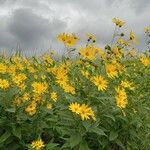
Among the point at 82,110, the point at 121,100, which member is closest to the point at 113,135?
the point at 121,100

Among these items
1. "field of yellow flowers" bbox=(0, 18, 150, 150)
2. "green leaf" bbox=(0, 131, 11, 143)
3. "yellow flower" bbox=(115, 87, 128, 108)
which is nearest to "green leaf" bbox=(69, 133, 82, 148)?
"field of yellow flowers" bbox=(0, 18, 150, 150)

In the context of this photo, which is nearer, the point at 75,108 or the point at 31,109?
the point at 75,108

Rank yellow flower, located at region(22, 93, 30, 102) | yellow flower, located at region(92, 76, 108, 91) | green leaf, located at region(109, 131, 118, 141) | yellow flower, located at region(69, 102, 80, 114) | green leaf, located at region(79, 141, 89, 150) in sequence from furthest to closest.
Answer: yellow flower, located at region(22, 93, 30, 102), green leaf, located at region(109, 131, 118, 141), yellow flower, located at region(92, 76, 108, 91), green leaf, located at region(79, 141, 89, 150), yellow flower, located at region(69, 102, 80, 114)

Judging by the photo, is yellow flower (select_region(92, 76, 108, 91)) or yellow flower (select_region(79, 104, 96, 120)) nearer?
yellow flower (select_region(79, 104, 96, 120))

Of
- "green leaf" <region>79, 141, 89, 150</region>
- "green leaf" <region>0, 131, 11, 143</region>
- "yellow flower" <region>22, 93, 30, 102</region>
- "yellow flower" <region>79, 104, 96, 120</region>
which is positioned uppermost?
"yellow flower" <region>22, 93, 30, 102</region>

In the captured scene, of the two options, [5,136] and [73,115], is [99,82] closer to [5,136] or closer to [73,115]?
[73,115]

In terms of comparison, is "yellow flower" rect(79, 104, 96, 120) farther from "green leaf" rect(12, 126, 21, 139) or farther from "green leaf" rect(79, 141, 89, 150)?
"green leaf" rect(12, 126, 21, 139)

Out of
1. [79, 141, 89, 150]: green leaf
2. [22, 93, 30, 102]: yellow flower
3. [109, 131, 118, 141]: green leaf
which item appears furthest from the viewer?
[22, 93, 30, 102]: yellow flower

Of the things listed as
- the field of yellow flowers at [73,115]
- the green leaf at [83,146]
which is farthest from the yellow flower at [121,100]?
the green leaf at [83,146]

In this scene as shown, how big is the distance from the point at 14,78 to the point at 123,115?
118cm

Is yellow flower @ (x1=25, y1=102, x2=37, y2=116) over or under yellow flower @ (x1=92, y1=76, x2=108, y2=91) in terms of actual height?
under

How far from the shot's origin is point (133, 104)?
16.3 ft

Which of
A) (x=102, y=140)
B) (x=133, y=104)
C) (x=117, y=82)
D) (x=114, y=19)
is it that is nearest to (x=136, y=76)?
(x=114, y=19)

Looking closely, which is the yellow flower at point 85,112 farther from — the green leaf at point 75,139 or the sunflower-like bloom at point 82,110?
the green leaf at point 75,139
